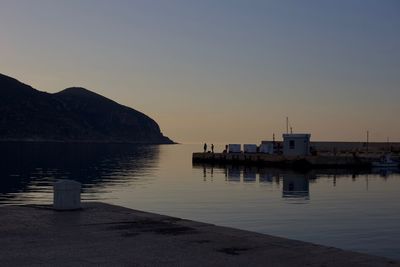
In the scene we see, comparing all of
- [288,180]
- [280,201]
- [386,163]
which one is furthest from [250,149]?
[280,201]

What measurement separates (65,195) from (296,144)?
3000 inches

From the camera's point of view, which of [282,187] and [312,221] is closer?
[312,221]

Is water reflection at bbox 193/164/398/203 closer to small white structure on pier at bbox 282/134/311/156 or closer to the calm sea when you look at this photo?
the calm sea

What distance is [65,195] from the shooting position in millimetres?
20438

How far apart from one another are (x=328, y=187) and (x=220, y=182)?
12.9 m

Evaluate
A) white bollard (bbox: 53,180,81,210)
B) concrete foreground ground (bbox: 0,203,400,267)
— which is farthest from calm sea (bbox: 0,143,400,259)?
white bollard (bbox: 53,180,81,210)

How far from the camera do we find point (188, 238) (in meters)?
15.1

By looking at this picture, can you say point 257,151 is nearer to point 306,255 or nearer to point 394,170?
point 394,170

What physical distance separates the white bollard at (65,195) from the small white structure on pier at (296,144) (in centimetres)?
7461

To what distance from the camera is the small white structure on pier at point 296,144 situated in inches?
3654

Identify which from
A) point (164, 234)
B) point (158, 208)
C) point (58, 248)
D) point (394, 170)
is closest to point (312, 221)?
point (158, 208)

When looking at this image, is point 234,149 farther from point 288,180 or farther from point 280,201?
point 280,201

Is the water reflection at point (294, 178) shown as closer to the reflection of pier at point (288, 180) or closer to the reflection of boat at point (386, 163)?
the reflection of pier at point (288, 180)

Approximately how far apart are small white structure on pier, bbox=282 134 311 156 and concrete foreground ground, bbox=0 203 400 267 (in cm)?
7590
